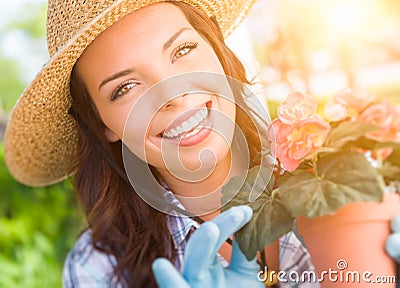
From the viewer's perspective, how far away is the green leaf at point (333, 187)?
2.53ft

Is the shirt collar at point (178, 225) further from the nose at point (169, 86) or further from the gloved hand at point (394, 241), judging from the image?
the gloved hand at point (394, 241)

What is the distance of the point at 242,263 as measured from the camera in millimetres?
831

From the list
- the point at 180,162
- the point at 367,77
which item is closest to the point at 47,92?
the point at 180,162

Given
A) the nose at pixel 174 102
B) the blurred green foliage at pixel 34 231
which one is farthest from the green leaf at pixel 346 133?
the blurred green foliage at pixel 34 231

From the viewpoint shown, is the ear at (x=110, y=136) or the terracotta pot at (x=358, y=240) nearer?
the terracotta pot at (x=358, y=240)

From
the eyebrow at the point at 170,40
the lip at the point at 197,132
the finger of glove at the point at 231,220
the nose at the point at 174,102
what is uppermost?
the eyebrow at the point at 170,40

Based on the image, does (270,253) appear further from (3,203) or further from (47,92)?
(3,203)

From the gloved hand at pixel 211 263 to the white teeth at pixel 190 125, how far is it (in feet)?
0.57

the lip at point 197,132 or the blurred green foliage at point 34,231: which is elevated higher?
the lip at point 197,132

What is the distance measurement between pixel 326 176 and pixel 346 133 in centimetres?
6

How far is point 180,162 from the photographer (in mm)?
947

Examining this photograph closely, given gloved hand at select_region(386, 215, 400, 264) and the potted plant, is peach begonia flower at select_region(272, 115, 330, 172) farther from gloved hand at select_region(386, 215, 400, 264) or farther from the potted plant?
gloved hand at select_region(386, 215, 400, 264)

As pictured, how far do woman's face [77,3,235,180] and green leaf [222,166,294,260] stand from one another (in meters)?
Result: 0.10

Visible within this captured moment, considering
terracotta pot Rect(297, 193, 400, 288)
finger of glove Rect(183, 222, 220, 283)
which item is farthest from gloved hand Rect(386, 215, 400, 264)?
finger of glove Rect(183, 222, 220, 283)
